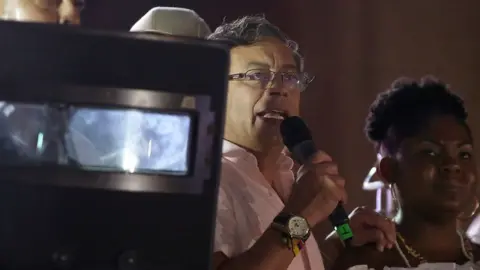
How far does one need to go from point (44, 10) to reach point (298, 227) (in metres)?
0.53

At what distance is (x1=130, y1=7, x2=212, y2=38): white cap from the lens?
3.48ft

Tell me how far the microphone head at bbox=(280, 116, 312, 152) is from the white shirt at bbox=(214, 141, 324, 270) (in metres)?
0.11

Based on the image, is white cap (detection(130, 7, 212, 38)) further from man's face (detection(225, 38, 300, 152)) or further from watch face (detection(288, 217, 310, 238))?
watch face (detection(288, 217, 310, 238))

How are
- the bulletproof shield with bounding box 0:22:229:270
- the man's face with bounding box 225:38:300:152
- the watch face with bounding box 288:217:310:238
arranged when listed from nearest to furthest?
the bulletproof shield with bounding box 0:22:229:270 → the watch face with bounding box 288:217:310:238 → the man's face with bounding box 225:38:300:152

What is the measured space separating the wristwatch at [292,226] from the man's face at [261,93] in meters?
0.19

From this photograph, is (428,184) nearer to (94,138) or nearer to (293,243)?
(293,243)

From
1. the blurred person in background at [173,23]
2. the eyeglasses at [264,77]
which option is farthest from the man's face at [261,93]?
the blurred person in background at [173,23]

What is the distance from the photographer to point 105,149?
608 mm

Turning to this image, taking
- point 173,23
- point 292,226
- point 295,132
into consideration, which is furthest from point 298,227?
point 173,23

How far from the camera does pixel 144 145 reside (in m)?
0.62

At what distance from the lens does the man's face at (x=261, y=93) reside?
2.96ft

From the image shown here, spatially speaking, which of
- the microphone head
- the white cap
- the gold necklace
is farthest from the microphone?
the white cap

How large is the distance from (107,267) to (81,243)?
0.11ft

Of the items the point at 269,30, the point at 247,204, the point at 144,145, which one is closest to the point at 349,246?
the point at 247,204
